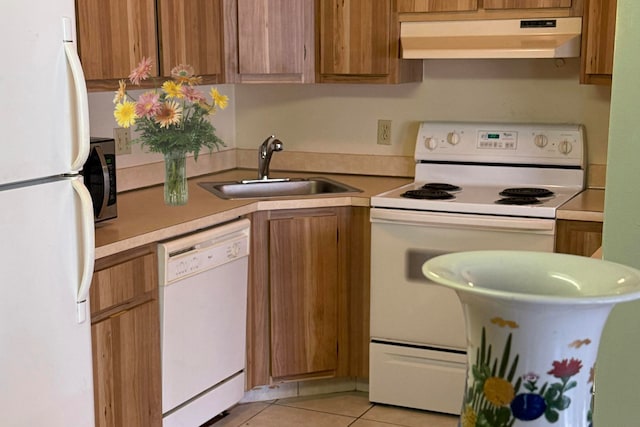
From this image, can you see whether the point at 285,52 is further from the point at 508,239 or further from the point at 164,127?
the point at 508,239

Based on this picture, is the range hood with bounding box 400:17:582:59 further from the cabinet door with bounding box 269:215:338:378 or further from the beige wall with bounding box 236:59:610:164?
the cabinet door with bounding box 269:215:338:378

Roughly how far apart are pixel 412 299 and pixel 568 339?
2.42 m

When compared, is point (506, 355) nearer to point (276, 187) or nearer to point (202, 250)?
point (202, 250)

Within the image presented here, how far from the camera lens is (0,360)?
2.05 m

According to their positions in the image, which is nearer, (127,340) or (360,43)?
(127,340)

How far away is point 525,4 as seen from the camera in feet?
11.0

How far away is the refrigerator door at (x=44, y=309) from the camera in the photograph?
A: 6.77ft

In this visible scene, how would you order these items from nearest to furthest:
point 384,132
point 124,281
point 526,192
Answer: point 124,281, point 526,192, point 384,132

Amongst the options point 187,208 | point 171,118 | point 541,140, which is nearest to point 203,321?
point 187,208

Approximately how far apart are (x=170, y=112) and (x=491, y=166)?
4.96 feet

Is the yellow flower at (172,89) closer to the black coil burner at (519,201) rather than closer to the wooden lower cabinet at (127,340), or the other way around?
the wooden lower cabinet at (127,340)

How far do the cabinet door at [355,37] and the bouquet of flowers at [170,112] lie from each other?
30.9 inches

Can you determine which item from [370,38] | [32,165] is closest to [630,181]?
[32,165]

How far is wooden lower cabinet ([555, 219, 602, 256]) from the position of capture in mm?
3100
